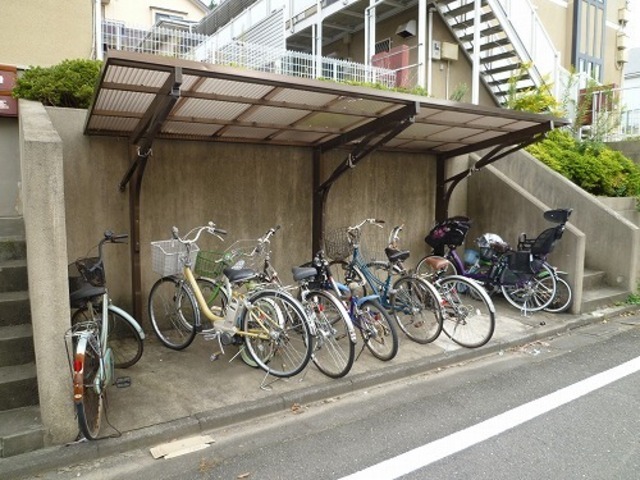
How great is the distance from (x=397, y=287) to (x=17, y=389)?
13.2ft

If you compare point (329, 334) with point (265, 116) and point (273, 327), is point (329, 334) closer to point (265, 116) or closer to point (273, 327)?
point (273, 327)

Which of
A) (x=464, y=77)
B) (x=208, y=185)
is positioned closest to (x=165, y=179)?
(x=208, y=185)

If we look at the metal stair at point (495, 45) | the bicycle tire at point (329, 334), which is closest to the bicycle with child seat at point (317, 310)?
the bicycle tire at point (329, 334)

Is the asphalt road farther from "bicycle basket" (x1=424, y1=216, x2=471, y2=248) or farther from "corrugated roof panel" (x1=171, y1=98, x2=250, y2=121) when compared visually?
"corrugated roof panel" (x1=171, y1=98, x2=250, y2=121)

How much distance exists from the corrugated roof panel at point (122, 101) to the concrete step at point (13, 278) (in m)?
1.74

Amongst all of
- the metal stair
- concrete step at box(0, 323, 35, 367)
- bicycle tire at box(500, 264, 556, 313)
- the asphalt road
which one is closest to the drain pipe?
concrete step at box(0, 323, 35, 367)

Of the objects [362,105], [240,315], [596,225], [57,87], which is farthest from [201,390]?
[596,225]

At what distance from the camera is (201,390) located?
14.1ft

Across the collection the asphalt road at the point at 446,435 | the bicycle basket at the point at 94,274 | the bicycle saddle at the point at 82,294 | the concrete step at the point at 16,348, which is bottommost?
the asphalt road at the point at 446,435

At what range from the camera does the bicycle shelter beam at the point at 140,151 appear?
12.3 feet

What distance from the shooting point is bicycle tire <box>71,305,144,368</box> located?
425 centimetres

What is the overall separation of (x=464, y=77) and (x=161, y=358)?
43.2 feet

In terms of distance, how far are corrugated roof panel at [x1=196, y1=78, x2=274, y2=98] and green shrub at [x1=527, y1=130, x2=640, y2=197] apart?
291 inches

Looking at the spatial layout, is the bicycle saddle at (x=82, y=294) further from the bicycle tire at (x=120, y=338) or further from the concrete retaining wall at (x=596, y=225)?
the concrete retaining wall at (x=596, y=225)
